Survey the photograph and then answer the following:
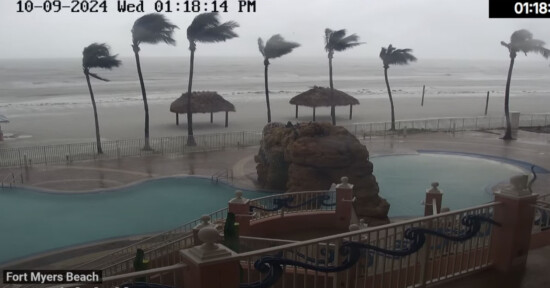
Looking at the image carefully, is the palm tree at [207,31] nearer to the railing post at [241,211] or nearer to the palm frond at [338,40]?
the palm frond at [338,40]

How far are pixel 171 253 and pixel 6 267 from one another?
13.8 feet

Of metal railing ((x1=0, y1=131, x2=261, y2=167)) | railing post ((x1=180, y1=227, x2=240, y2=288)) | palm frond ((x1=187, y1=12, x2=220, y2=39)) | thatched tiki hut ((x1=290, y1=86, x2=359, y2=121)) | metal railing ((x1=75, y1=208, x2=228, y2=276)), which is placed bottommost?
metal railing ((x1=75, y1=208, x2=228, y2=276))

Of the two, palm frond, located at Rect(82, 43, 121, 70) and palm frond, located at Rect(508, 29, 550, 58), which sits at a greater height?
palm frond, located at Rect(508, 29, 550, 58)

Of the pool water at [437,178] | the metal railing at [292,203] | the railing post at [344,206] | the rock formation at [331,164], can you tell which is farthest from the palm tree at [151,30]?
the railing post at [344,206]

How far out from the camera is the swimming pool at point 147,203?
13.1 m

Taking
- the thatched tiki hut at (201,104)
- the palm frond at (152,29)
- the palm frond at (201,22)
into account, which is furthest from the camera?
the thatched tiki hut at (201,104)

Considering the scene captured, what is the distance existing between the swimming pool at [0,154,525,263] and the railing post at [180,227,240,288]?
9.24 metres

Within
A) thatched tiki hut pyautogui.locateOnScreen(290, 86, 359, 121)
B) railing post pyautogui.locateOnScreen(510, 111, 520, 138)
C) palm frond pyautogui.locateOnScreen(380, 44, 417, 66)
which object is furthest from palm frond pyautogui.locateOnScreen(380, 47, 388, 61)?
railing post pyautogui.locateOnScreen(510, 111, 520, 138)

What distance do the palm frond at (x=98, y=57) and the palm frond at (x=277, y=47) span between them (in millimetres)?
10038

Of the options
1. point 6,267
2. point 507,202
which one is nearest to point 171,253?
point 6,267

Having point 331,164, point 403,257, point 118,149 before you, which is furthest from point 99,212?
point 403,257

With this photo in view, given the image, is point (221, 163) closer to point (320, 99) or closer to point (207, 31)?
point (207, 31)

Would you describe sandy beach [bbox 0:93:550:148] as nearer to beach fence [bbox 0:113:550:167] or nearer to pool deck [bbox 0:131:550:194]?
beach fence [bbox 0:113:550:167]

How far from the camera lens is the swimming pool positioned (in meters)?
13.1
